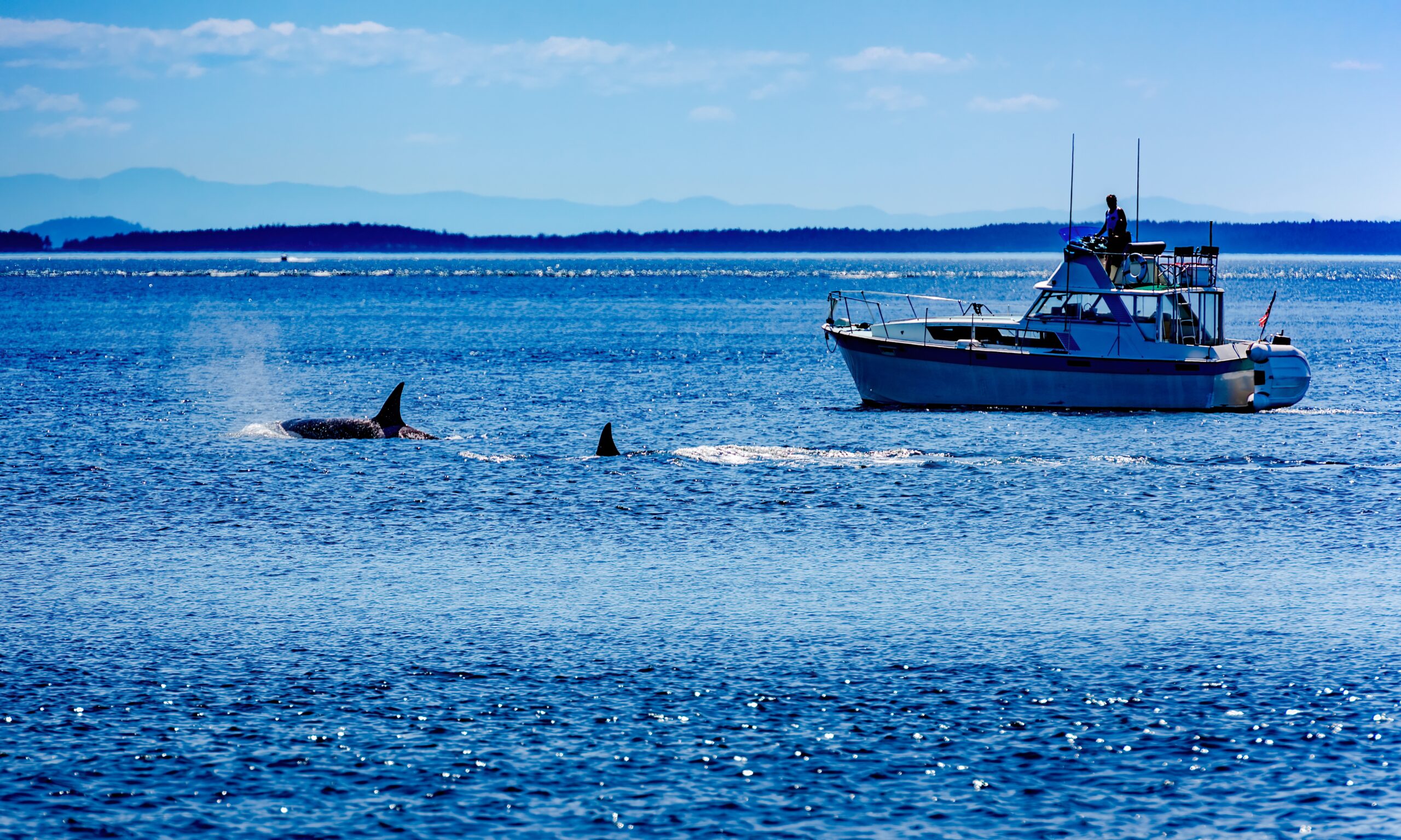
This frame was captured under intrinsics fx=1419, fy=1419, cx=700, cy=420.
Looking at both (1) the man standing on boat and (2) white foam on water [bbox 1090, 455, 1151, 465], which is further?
(1) the man standing on boat

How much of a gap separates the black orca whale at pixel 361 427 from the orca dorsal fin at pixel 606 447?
Result: 5.36 m

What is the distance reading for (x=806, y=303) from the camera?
16675 centimetres

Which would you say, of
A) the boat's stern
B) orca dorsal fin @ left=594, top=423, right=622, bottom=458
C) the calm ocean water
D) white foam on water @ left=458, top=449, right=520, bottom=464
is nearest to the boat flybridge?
the boat's stern

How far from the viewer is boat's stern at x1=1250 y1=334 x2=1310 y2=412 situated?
42750 mm

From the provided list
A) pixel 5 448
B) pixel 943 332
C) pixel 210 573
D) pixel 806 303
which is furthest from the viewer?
pixel 806 303

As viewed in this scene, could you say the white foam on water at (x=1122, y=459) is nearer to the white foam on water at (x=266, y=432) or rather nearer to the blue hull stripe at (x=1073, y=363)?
the blue hull stripe at (x=1073, y=363)

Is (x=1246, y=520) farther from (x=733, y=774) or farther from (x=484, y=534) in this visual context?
(x=733, y=774)

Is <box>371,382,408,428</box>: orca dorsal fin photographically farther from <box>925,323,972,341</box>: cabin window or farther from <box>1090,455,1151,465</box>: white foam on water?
<box>1090,455,1151,465</box>: white foam on water

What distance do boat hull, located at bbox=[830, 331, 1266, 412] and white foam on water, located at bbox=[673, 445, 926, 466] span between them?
8.87 meters

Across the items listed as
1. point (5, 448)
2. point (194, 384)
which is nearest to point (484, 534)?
point (5, 448)

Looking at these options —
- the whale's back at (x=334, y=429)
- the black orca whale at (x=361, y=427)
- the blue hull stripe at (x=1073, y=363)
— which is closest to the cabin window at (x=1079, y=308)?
the blue hull stripe at (x=1073, y=363)

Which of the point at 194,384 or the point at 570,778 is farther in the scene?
the point at 194,384

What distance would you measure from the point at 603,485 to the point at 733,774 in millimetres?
16500

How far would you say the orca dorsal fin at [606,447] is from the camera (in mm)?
33219
